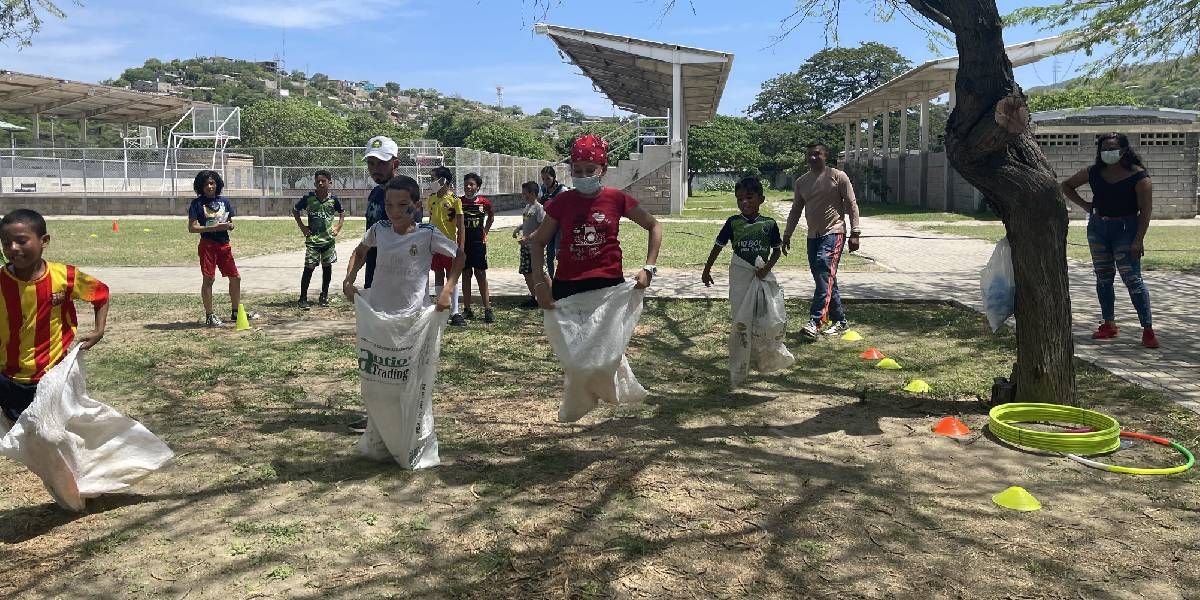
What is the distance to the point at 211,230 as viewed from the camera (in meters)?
8.81

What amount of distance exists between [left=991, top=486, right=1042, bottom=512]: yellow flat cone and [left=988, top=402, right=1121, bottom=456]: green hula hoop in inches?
32.9

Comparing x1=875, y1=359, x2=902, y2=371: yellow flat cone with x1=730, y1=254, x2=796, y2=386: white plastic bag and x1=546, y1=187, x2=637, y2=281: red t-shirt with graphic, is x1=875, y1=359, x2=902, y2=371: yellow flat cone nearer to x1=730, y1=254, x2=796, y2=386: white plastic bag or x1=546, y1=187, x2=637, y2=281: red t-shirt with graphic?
x1=730, y1=254, x2=796, y2=386: white plastic bag

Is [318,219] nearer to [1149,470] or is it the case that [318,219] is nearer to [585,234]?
[585,234]

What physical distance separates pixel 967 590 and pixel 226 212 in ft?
25.8

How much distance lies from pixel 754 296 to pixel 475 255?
385cm

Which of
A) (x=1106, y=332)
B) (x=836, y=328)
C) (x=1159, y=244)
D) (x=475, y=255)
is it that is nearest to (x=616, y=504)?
(x=836, y=328)

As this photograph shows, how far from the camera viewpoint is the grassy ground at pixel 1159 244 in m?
14.5

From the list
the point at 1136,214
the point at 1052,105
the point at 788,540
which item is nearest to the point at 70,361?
the point at 788,540

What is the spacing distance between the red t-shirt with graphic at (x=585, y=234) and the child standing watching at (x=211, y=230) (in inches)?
204

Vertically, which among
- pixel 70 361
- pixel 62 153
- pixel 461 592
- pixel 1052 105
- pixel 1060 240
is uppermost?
pixel 1052 105

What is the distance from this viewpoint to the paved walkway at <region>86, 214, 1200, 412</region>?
702 centimetres

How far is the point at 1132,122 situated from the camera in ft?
91.3

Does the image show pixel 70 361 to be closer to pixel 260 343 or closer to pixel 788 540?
pixel 788 540

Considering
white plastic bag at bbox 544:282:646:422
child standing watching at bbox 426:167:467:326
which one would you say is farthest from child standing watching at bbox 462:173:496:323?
white plastic bag at bbox 544:282:646:422
